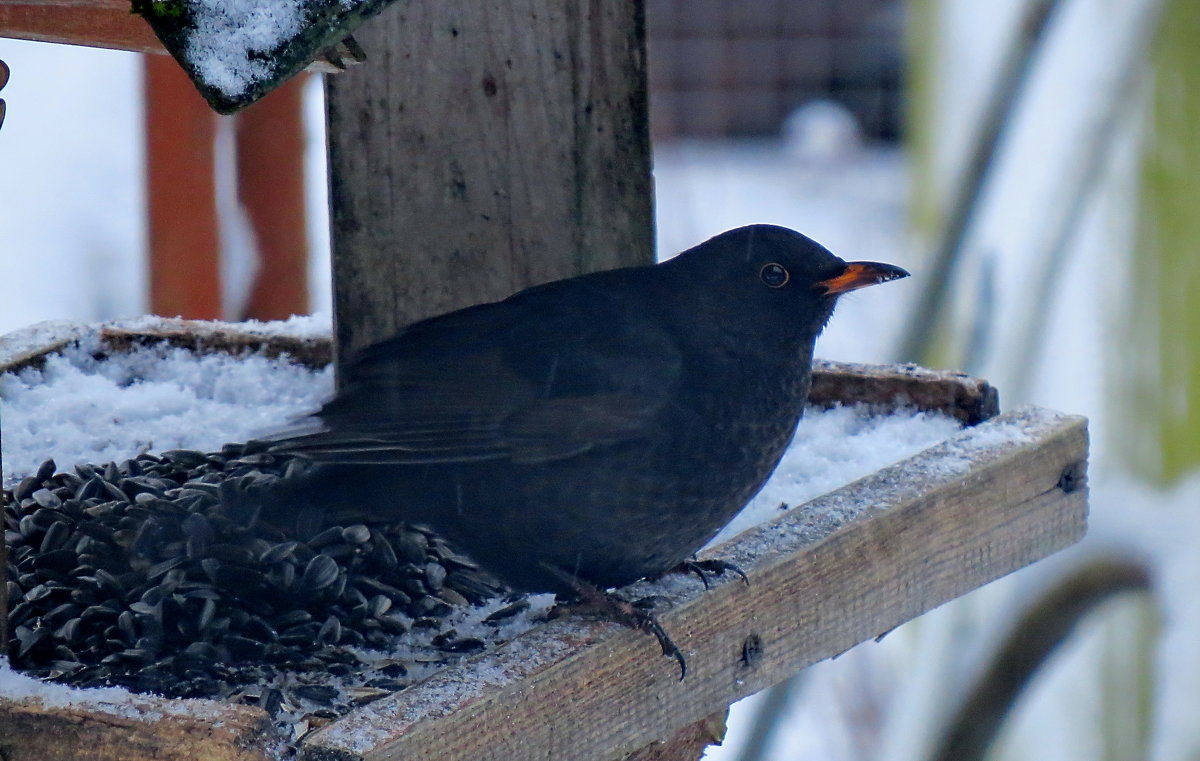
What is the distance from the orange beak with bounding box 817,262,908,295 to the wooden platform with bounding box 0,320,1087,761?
33 centimetres

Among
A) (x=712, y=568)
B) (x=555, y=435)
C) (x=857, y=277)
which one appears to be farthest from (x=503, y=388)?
(x=857, y=277)

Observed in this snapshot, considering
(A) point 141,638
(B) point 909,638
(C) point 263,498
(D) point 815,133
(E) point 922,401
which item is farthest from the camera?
(D) point 815,133

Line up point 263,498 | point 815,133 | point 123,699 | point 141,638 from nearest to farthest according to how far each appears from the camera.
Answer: point 123,699
point 141,638
point 263,498
point 815,133

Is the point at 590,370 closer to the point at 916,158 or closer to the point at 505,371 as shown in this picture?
the point at 505,371

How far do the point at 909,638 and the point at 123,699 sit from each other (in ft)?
9.78

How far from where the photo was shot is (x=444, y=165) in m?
2.97

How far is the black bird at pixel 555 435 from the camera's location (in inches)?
95.1

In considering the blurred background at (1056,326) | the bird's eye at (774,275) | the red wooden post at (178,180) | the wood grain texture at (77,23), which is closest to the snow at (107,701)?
the wood grain texture at (77,23)

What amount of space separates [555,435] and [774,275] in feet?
1.91

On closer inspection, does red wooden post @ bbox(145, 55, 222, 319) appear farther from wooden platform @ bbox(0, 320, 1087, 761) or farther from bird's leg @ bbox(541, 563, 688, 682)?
bird's leg @ bbox(541, 563, 688, 682)

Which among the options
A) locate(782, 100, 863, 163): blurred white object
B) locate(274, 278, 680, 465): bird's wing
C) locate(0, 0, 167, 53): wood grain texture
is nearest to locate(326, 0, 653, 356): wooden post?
locate(274, 278, 680, 465): bird's wing

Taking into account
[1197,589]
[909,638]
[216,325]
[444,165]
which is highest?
[444,165]

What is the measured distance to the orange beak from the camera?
8.87 ft

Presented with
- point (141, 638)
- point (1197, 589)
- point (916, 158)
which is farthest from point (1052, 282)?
point (141, 638)
